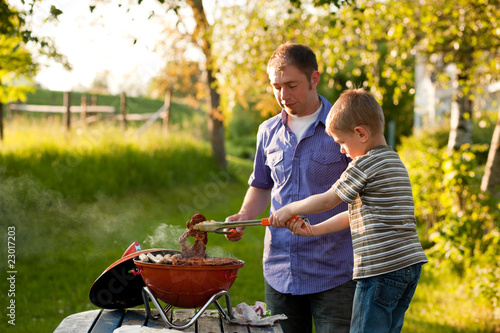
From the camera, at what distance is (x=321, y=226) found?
2473 millimetres

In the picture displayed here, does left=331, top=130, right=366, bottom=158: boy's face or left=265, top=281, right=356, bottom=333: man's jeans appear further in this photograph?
left=265, top=281, right=356, bottom=333: man's jeans

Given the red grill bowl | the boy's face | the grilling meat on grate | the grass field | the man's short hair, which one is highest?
the man's short hair

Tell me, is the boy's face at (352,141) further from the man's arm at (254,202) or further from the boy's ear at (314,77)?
the man's arm at (254,202)

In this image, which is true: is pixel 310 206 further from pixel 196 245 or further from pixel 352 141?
pixel 196 245

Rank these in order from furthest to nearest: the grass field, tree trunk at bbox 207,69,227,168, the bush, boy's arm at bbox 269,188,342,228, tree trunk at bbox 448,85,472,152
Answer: tree trunk at bbox 207,69,227,168, tree trunk at bbox 448,85,472,152, the grass field, the bush, boy's arm at bbox 269,188,342,228

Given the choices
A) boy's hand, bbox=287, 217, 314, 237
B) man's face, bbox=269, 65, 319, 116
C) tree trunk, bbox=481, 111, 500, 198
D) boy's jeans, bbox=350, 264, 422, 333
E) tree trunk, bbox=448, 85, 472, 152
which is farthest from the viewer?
tree trunk, bbox=448, 85, 472, 152

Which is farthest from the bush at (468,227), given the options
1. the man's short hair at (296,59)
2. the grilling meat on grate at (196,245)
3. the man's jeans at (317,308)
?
the grilling meat on grate at (196,245)

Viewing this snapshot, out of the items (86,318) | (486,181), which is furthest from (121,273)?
(486,181)

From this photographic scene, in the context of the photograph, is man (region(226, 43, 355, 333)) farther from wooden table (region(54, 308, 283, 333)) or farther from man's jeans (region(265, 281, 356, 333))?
wooden table (region(54, 308, 283, 333))

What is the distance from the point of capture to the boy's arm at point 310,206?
226 centimetres

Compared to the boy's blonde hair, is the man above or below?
below

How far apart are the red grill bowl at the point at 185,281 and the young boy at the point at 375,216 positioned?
0.47 metres

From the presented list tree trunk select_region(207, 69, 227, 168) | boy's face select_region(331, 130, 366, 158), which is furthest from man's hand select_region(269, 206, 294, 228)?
tree trunk select_region(207, 69, 227, 168)

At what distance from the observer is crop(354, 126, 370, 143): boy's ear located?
87.9 inches
